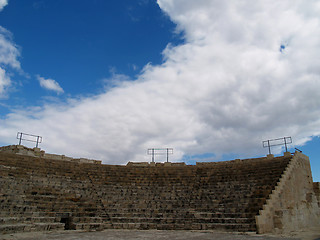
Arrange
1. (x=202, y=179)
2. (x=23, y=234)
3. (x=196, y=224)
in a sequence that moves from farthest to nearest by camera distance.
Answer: (x=202, y=179) < (x=196, y=224) < (x=23, y=234)

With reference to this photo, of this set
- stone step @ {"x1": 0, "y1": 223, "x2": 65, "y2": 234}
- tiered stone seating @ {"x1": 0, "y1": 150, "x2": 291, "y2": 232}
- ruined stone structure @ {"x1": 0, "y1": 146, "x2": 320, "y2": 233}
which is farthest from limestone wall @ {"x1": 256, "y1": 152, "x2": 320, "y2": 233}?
stone step @ {"x1": 0, "y1": 223, "x2": 65, "y2": 234}

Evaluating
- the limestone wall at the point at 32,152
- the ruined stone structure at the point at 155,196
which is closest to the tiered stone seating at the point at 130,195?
the ruined stone structure at the point at 155,196

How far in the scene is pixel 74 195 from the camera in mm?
13016

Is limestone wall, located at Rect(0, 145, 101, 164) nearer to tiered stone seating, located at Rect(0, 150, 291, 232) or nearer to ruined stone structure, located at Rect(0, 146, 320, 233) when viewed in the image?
ruined stone structure, located at Rect(0, 146, 320, 233)

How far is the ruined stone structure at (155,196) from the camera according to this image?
34.7 ft

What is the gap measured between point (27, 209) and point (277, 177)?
11.9m

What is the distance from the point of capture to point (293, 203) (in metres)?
12.9

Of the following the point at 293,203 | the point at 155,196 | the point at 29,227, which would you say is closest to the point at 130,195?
the point at 155,196

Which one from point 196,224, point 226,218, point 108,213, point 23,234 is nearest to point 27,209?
point 23,234

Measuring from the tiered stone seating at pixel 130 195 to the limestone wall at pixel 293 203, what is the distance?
0.41 metres

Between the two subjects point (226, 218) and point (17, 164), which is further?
point (17, 164)

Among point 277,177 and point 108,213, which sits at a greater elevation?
point 277,177

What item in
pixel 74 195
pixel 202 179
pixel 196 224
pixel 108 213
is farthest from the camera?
pixel 202 179

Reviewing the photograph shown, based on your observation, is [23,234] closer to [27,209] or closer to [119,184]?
[27,209]
